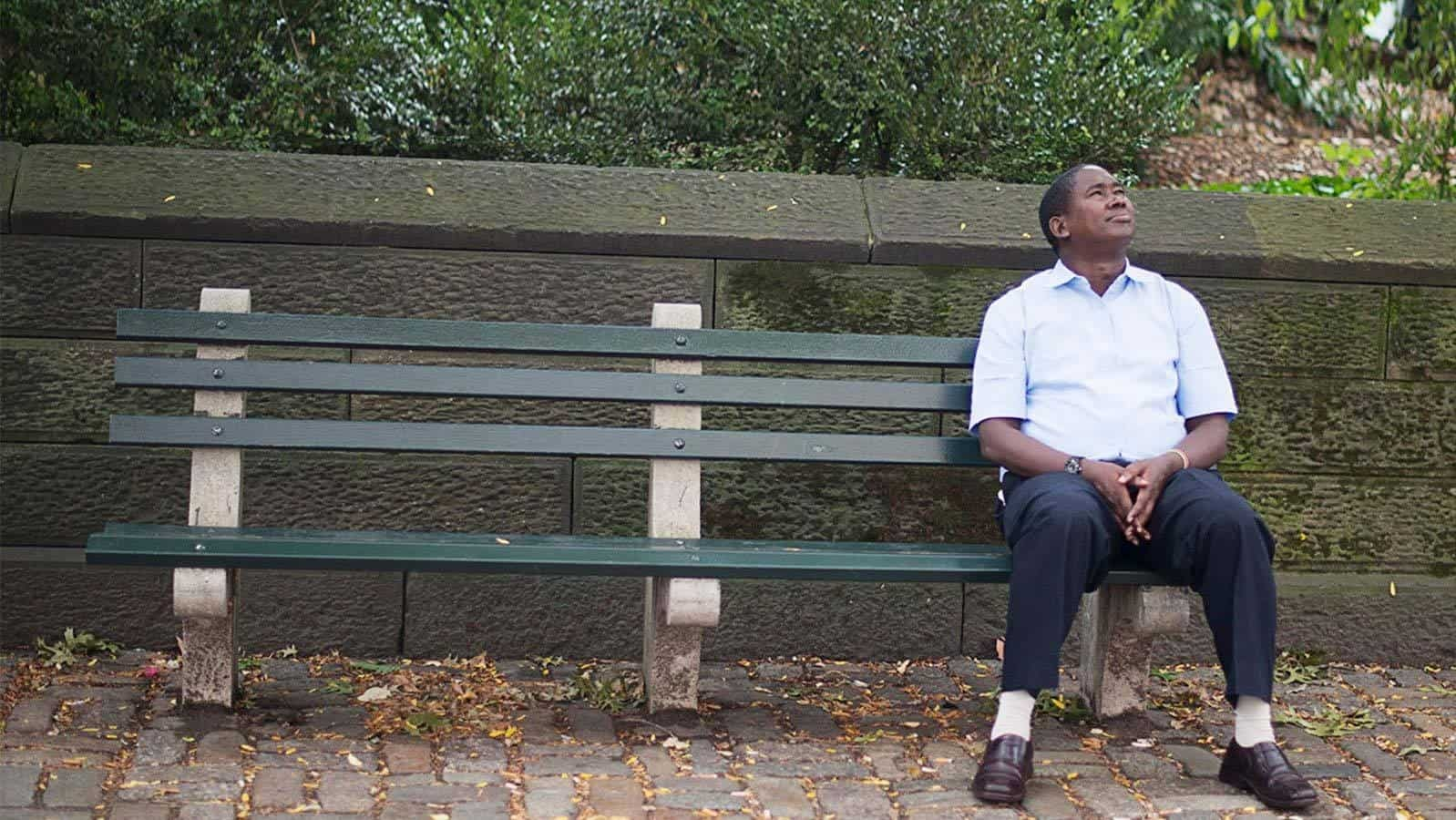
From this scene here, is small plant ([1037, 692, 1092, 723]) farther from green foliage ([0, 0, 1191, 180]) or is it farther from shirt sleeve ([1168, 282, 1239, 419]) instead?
green foliage ([0, 0, 1191, 180])

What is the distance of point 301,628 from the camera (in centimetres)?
461

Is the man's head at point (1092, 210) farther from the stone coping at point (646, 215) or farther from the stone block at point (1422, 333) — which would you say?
the stone block at point (1422, 333)

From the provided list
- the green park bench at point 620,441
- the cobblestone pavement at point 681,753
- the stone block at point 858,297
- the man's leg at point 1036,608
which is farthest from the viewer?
the stone block at point 858,297

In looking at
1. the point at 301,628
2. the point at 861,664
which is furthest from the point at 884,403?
the point at 301,628

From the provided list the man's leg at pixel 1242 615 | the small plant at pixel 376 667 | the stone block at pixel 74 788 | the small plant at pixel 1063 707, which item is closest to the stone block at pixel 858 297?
the small plant at pixel 1063 707

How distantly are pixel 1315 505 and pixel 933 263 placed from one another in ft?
4.48

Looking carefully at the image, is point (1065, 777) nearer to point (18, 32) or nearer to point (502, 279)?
point (502, 279)

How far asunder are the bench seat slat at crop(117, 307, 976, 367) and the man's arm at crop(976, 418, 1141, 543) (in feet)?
1.09

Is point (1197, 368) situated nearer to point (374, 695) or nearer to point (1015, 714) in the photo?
point (1015, 714)

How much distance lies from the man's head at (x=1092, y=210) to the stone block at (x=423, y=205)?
70cm

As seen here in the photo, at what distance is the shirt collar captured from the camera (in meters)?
3.99

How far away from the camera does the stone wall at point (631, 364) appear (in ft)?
14.7

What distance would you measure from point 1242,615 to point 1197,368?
0.73 m

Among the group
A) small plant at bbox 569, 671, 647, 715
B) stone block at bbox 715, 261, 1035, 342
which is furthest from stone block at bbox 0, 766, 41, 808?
stone block at bbox 715, 261, 1035, 342
